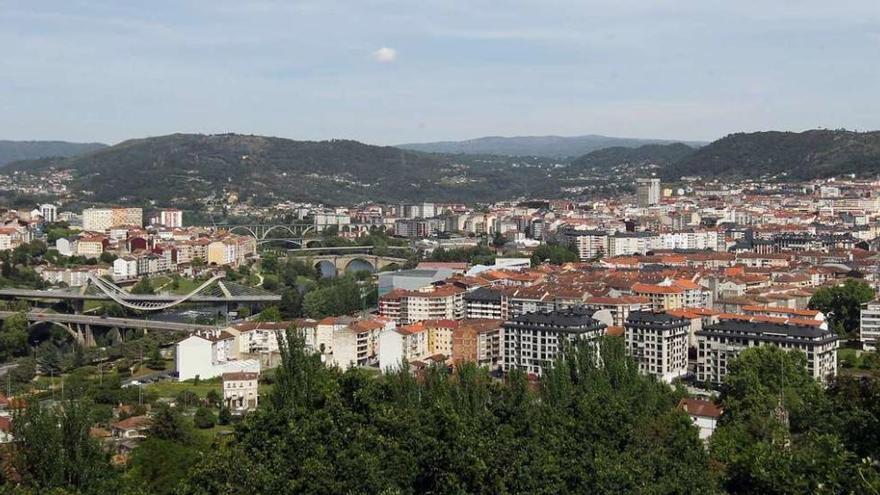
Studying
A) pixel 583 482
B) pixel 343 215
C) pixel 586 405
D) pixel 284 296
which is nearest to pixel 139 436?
pixel 586 405

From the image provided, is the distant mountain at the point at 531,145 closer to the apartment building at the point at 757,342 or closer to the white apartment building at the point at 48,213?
the white apartment building at the point at 48,213

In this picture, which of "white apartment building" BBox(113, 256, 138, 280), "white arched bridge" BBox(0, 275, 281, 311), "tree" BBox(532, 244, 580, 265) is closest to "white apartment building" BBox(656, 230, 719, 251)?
"tree" BBox(532, 244, 580, 265)

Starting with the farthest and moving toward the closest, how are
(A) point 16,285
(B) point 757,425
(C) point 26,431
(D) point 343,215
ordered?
(D) point 343,215 → (A) point 16,285 → (B) point 757,425 → (C) point 26,431

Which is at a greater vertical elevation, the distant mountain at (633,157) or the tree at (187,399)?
the distant mountain at (633,157)

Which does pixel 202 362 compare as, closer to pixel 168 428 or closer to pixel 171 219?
pixel 168 428

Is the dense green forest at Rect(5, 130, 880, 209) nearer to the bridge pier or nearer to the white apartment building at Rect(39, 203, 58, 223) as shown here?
the white apartment building at Rect(39, 203, 58, 223)

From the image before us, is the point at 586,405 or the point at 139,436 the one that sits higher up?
the point at 586,405

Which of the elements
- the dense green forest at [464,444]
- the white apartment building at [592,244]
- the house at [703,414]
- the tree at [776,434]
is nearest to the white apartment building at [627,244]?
the white apartment building at [592,244]

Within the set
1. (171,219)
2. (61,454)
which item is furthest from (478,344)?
(171,219)

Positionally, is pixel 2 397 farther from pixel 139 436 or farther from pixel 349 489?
pixel 349 489
